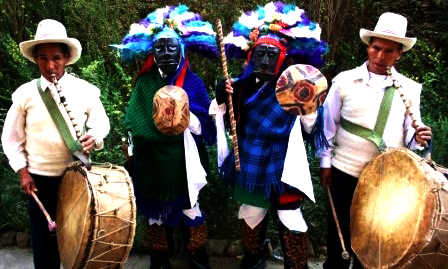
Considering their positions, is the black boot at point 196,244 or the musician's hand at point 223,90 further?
the black boot at point 196,244

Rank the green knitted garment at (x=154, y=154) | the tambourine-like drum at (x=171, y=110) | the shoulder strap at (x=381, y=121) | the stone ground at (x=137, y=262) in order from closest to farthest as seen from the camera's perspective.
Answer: the shoulder strap at (x=381, y=121) < the tambourine-like drum at (x=171, y=110) < the green knitted garment at (x=154, y=154) < the stone ground at (x=137, y=262)

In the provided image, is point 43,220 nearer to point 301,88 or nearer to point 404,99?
point 301,88

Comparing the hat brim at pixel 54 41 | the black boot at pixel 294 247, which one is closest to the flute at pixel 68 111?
the hat brim at pixel 54 41

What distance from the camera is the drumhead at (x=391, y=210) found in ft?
9.87

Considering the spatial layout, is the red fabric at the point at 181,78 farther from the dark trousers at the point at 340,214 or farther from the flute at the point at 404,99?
the flute at the point at 404,99

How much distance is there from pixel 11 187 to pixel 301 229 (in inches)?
99.0

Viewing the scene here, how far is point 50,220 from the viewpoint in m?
3.47

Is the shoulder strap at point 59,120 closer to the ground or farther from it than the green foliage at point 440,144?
farther from it

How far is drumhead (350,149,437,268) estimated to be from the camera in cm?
301

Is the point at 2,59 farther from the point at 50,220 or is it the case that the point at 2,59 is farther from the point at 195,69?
the point at 50,220

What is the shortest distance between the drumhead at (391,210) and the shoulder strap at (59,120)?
1734 millimetres

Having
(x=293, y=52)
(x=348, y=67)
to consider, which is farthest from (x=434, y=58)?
(x=293, y=52)

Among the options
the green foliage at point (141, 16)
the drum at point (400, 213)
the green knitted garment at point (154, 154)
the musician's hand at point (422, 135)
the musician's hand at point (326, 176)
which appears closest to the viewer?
the drum at point (400, 213)

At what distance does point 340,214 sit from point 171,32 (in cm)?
164
